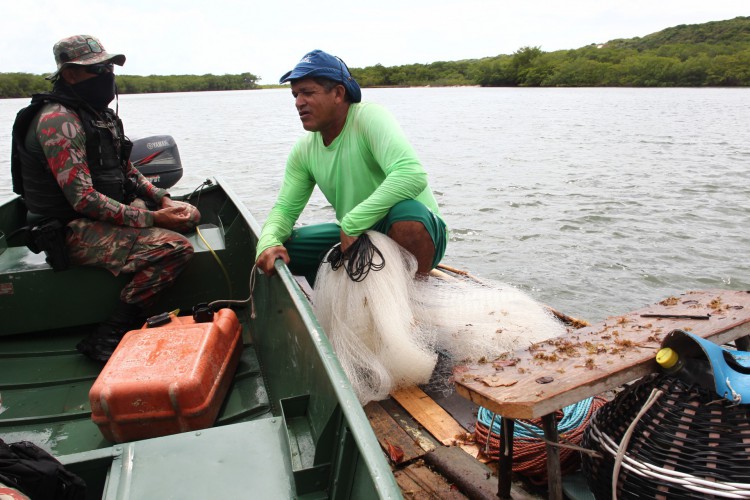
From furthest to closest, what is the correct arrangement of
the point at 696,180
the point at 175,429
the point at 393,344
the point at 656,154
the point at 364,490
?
1. the point at 656,154
2. the point at 696,180
3. the point at 393,344
4. the point at 175,429
5. the point at 364,490

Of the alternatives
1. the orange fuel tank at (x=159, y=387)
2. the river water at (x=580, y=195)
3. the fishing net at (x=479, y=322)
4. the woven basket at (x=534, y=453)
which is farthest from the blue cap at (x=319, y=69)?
the river water at (x=580, y=195)

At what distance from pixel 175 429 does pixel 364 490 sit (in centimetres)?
125

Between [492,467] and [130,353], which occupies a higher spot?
[130,353]

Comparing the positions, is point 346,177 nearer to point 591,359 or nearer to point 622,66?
point 591,359

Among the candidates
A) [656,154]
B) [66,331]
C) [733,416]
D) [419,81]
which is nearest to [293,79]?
[66,331]

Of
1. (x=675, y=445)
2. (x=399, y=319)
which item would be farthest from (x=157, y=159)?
(x=675, y=445)

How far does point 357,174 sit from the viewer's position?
3590 mm

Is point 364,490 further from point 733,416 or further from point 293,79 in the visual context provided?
point 293,79

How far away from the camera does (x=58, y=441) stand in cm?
270

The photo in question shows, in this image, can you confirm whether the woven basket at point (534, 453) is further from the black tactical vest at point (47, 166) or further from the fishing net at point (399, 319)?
the black tactical vest at point (47, 166)

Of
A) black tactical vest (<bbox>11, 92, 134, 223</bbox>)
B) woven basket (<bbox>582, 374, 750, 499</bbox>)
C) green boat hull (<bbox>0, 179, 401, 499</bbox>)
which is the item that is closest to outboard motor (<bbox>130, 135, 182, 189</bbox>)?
green boat hull (<bbox>0, 179, 401, 499</bbox>)

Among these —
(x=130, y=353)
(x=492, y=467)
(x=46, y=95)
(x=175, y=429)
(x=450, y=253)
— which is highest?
(x=46, y=95)

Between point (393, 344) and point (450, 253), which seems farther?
point (450, 253)

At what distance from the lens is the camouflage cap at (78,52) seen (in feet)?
11.0
